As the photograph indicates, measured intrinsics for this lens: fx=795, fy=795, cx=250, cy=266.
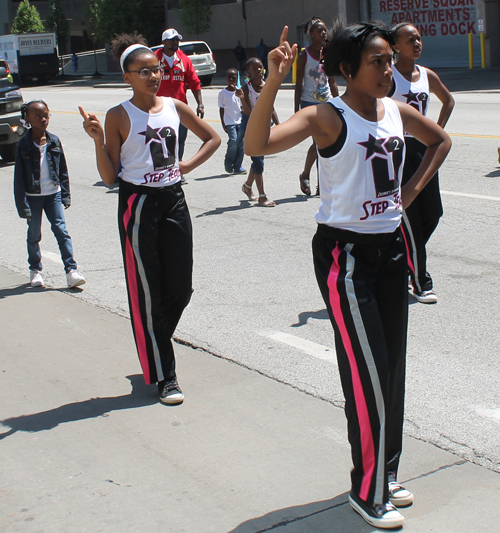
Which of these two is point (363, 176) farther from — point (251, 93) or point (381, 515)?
point (251, 93)

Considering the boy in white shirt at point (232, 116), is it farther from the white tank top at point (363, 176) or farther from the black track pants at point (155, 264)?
the white tank top at point (363, 176)

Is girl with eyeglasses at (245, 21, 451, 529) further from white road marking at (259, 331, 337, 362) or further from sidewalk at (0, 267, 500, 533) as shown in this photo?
white road marking at (259, 331, 337, 362)

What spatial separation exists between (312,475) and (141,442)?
928 millimetres

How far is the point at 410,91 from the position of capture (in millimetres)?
5730

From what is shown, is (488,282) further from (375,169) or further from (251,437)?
(375,169)

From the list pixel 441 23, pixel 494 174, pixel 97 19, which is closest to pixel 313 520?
pixel 494 174

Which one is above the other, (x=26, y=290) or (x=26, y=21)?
(x=26, y=21)

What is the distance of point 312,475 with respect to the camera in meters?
3.55

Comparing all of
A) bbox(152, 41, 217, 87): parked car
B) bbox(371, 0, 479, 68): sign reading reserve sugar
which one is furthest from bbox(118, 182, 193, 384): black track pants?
bbox(371, 0, 479, 68): sign reading reserve sugar

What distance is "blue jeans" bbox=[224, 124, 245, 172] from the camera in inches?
465

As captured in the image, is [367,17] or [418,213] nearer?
[418,213]

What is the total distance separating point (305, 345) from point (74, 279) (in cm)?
246

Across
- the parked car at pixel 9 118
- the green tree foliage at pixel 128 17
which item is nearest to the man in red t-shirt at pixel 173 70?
the parked car at pixel 9 118

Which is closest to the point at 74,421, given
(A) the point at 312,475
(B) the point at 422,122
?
(A) the point at 312,475
